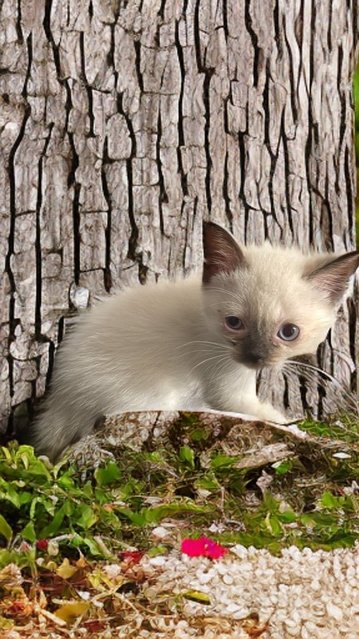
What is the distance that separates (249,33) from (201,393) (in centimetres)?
120

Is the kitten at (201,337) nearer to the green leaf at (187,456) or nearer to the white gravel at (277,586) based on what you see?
the green leaf at (187,456)

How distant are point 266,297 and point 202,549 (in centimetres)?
79

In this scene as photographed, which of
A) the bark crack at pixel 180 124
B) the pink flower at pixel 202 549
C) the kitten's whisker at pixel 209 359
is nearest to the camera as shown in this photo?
the pink flower at pixel 202 549

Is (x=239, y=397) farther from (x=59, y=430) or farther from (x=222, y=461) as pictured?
(x=59, y=430)

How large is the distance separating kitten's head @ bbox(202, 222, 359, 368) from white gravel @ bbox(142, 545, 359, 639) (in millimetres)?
626

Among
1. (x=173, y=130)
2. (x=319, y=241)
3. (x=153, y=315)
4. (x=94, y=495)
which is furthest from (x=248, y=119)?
(x=94, y=495)

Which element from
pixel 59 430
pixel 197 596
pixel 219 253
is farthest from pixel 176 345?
pixel 197 596

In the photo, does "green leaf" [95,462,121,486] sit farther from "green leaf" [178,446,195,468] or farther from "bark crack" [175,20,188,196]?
"bark crack" [175,20,188,196]

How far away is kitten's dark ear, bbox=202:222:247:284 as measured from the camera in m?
2.76

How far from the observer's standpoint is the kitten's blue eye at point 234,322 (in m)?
2.79

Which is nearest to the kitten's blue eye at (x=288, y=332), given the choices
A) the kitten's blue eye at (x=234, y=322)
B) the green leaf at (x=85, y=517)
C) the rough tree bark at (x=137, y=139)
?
the kitten's blue eye at (x=234, y=322)

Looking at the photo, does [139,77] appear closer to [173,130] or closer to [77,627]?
[173,130]

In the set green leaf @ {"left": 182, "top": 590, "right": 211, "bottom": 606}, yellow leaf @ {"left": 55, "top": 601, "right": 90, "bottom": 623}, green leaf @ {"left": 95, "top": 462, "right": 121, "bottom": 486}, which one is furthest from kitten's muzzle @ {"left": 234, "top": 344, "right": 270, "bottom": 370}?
yellow leaf @ {"left": 55, "top": 601, "right": 90, "bottom": 623}

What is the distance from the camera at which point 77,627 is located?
208 centimetres
